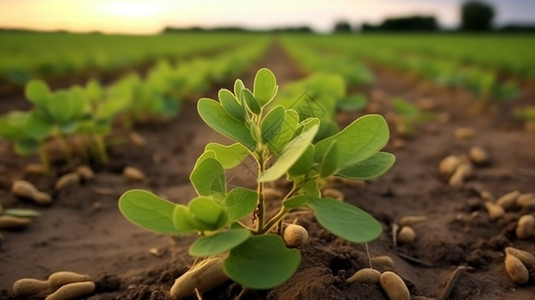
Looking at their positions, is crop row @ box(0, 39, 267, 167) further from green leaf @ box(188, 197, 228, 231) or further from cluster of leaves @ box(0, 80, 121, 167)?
green leaf @ box(188, 197, 228, 231)

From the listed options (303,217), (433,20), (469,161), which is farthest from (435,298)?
(433,20)

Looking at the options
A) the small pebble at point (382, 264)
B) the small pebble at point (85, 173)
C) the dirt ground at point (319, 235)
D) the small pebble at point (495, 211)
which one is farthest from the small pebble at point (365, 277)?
the small pebble at point (85, 173)

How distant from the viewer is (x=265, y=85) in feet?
4.01

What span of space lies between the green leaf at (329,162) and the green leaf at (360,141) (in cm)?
6

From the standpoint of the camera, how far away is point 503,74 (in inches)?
328

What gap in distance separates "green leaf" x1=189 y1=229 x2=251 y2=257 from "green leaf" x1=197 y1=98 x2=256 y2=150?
262mm

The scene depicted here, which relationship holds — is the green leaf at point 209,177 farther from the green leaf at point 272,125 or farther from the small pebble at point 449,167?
the small pebble at point 449,167

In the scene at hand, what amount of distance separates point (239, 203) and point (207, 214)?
0.43 feet

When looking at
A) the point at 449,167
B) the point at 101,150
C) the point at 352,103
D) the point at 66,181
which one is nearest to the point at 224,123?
the point at 66,181

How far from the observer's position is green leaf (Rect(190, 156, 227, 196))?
1152 millimetres

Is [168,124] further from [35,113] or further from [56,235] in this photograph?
[56,235]

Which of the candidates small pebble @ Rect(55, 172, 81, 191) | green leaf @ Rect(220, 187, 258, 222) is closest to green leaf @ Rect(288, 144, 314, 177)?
green leaf @ Rect(220, 187, 258, 222)

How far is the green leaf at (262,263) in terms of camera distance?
99 centimetres

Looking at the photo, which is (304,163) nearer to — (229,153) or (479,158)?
(229,153)
